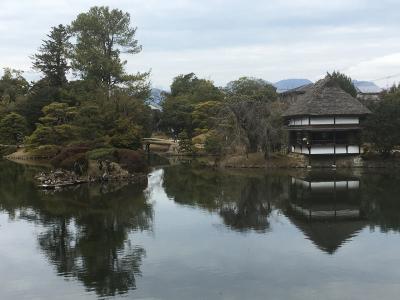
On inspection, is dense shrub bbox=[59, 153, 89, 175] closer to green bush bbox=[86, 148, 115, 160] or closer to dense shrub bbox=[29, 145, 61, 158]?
green bush bbox=[86, 148, 115, 160]

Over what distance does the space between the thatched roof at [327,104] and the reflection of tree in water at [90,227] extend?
15360 mm

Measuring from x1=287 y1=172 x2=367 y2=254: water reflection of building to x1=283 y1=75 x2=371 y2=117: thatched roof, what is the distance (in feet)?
22.9

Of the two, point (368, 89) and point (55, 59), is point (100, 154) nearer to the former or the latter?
point (55, 59)

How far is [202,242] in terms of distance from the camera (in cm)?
1410

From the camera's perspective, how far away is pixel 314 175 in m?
29.6

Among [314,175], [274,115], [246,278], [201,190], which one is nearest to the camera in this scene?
[246,278]

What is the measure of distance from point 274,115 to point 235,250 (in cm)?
2431

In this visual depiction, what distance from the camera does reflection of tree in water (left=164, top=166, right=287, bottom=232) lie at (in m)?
17.8

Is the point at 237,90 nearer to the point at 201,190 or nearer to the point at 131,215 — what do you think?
the point at 201,190

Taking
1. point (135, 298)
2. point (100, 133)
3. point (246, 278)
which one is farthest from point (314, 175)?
point (135, 298)

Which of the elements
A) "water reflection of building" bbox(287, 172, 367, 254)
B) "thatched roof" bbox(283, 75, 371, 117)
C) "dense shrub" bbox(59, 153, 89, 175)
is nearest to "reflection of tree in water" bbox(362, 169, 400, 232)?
"water reflection of building" bbox(287, 172, 367, 254)

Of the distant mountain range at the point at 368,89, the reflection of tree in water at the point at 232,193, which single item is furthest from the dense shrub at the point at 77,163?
the distant mountain range at the point at 368,89

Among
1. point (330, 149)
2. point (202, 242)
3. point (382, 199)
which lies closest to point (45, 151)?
point (330, 149)

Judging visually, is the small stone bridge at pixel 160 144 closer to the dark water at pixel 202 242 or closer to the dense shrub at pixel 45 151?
the dense shrub at pixel 45 151
